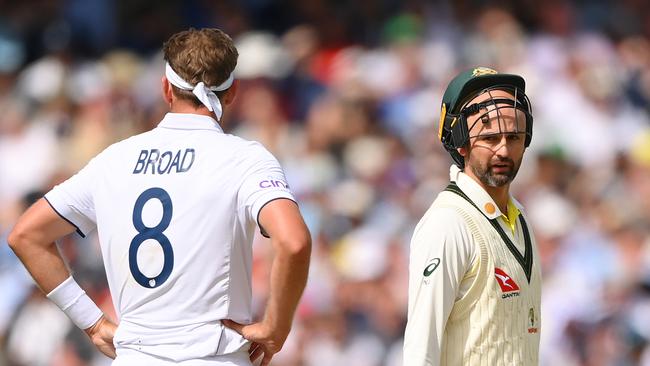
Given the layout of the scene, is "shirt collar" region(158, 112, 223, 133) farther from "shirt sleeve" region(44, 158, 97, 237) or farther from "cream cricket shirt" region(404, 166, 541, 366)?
"cream cricket shirt" region(404, 166, 541, 366)

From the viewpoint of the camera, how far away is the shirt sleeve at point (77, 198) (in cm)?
504

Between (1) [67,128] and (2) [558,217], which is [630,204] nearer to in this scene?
(2) [558,217]

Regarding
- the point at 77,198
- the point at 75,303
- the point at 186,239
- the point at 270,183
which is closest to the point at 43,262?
the point at 75,303

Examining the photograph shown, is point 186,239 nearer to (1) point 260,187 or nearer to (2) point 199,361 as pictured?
(1) point 260,187

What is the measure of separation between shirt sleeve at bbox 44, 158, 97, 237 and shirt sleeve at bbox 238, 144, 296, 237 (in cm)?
67

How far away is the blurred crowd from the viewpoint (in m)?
10.1

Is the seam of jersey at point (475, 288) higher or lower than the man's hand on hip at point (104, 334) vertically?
higher

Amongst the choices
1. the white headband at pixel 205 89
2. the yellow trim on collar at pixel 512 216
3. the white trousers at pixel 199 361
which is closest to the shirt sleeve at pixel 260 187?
the white headband at pixel 205 89

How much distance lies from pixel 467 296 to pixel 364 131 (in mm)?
7560

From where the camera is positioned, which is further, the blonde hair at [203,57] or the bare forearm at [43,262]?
the bare forearm at [43,262]

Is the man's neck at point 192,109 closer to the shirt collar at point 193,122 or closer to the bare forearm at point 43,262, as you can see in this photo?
the shirt collar at point 193,122

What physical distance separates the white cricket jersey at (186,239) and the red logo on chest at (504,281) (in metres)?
0.85

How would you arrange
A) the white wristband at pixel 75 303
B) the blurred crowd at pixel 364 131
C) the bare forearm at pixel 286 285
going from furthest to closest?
the blurred crowd at pixel 364 131
the white wristband at pixel 75 303
the bare forearm at pixel 286 285

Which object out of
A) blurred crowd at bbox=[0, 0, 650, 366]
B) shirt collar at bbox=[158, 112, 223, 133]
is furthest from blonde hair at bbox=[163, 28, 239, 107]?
blurred crowd at bbox=[0, 0, 650, 366]
